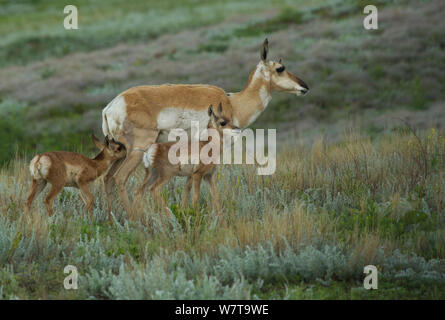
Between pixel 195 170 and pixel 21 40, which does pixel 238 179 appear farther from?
pixel 21 40

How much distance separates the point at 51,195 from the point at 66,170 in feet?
1.16

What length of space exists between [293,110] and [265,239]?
44.7ft

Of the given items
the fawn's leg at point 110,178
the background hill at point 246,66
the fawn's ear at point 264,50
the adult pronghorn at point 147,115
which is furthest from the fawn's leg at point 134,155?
the background hill at point 246,66

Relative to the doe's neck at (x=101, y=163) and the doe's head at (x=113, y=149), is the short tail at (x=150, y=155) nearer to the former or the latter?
the doe's head at (x=113, y=149)

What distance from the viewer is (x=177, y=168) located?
25.6ft

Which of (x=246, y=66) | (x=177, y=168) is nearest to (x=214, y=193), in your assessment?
(x=177, y=168)

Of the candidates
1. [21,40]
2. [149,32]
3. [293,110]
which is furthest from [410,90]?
[21,40]

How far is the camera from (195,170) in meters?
7.83

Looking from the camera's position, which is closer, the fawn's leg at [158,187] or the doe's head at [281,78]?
the fawn's leg at [158,187]

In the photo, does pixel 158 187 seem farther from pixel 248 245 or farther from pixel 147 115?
pixel 248 245

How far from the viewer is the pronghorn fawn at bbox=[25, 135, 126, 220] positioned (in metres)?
7.44

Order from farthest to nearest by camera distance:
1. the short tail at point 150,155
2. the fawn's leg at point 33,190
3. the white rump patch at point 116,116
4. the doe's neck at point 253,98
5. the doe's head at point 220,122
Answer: the doe's neck at point 253,98
the doe's head at point 220,122
the white rump patch at point 116,116
the short tail at point 150,155
the fawn's leg at point 33,190

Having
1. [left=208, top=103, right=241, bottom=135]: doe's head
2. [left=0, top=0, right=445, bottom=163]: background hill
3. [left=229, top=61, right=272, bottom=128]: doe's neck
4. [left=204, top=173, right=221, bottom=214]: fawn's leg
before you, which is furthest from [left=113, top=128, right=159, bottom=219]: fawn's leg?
[left=0, top=0, right=445, bottom=163]: background hill

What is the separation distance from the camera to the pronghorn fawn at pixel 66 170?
744 cm
